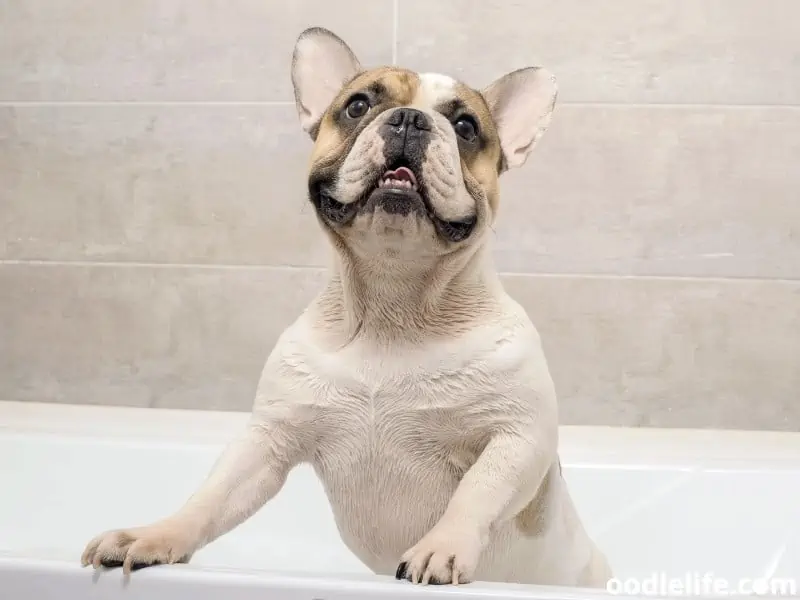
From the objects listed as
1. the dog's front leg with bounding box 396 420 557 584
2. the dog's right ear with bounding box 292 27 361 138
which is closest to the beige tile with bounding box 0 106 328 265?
the dog's right ear with bounding box 292 27 361 138

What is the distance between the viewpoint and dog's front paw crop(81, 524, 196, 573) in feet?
2.11

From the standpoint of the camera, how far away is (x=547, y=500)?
81 cm

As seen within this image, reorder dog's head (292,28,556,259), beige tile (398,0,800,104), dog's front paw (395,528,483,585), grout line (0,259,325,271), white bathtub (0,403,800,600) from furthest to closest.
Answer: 1. grout line (0,259,325,271)
2. beige tile (398,0,800,104)
3. white bathtub (0,403,800,600)
4. dog's head (292,28,556,259)
5. dog's front paw (395,528,483,585)

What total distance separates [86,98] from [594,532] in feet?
3.85

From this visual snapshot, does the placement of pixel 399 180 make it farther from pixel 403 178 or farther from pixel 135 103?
pixel 135 103

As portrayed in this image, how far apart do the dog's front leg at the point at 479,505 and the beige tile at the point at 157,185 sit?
37.3 inches

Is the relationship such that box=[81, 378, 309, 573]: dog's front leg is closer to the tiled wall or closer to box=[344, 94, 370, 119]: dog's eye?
box=[344, 94, 370, 119]: dog's eye

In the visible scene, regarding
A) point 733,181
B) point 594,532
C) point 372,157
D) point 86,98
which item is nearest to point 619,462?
point 594,532

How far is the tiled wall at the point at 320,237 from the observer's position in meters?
1.54

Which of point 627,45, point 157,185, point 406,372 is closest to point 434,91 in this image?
point 406,372

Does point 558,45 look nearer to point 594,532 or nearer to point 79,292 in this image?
point 594,532

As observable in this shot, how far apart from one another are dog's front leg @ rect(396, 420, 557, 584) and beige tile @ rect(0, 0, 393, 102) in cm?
102

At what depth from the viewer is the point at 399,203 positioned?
A: 2.32 ft

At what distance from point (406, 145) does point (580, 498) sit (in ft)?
2.56
